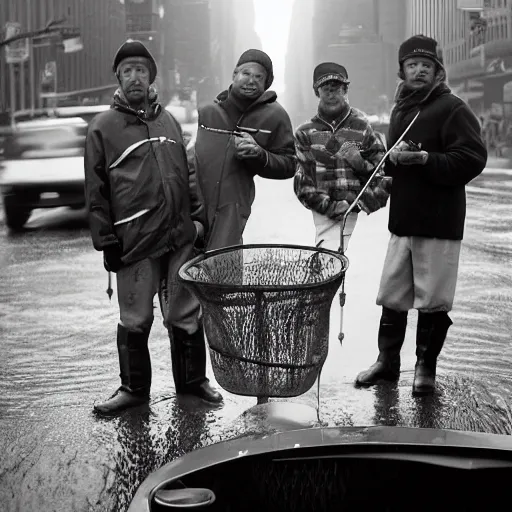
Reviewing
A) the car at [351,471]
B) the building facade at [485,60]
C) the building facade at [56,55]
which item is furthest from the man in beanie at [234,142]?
the building facade at [485,60]

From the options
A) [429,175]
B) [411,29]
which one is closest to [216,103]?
[429,175]

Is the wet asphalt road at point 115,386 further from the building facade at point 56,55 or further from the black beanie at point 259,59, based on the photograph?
the building facade at point 56,55

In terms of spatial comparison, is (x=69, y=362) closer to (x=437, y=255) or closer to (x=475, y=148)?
(x=437, y=255)

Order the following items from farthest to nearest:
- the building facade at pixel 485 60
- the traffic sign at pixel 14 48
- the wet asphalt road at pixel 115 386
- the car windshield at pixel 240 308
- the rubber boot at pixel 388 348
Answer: the building facade at pixel 485 60 < the traffic sign at pixel 14 48 < the rubber boot at pixel 388 348 < the wet asphalt road at pixel 115 386 < the car windshield at pixel 240 308

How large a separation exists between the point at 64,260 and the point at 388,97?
255 ft

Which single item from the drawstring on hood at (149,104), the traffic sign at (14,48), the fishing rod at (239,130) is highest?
the traffic sign at (14,48)

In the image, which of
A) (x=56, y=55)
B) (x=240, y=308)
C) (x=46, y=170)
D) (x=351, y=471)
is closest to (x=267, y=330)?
(x=240, y=308)

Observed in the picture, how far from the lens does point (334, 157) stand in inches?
275

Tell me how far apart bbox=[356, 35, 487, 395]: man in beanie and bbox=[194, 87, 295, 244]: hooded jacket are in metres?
0.62

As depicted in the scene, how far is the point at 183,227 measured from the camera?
5.63m

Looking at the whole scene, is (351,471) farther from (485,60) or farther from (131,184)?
(485,60)

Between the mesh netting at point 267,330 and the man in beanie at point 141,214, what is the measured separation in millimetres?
843

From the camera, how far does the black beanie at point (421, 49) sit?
5.71m

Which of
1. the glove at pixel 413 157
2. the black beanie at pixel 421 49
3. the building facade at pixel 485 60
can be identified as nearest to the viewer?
the glove at pixel 413 157
